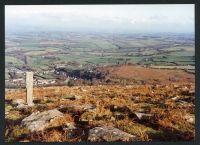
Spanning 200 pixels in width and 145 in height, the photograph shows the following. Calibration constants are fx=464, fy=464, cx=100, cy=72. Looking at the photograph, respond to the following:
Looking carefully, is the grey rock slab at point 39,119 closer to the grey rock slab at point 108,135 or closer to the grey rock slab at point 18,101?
the grey rock slab at point 18,101

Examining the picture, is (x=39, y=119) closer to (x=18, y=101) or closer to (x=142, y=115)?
(x=18, y=101)

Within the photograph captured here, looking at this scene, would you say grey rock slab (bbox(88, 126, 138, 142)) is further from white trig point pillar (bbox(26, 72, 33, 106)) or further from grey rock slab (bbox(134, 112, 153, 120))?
white trig point pillar (bbox(26, 72, 33, 106))

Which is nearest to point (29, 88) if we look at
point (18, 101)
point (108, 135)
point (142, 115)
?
point (18, 101)

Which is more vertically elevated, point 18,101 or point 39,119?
point 18,101

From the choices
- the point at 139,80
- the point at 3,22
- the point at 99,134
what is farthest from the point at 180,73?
the point at 3,22

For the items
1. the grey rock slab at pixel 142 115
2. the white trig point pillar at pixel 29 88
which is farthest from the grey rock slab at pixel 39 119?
the grey rock slab at pixel 142 115
